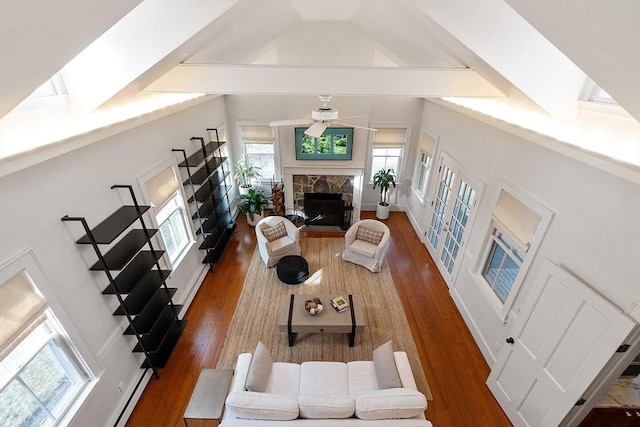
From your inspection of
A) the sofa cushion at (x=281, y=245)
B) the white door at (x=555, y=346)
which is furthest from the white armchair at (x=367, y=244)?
the white door at (x=555, y=346)

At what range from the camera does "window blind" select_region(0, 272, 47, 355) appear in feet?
6.75

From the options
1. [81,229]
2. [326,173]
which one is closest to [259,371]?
[81,229]

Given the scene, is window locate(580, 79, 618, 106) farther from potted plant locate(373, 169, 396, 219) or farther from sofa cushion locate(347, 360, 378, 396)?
potted plant locate(373, 169, 396, 219)

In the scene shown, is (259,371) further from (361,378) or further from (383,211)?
(383,211)

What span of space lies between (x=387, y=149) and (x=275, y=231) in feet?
11.8

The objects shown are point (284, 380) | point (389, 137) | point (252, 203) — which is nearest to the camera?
point (284, 380)

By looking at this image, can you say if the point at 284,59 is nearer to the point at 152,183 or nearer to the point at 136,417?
the point at 152,183

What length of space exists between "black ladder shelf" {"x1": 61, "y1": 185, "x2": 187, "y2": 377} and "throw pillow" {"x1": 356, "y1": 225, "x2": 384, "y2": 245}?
343cm

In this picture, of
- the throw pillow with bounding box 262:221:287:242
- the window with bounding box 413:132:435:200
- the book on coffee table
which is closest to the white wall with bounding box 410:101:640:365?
the window with bounding box 413:132:435:200

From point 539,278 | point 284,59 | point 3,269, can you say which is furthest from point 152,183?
point 539,278

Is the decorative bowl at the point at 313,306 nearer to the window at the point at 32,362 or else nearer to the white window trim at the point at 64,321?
the white window trim at the point at 64,321

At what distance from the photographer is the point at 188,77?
3.43 m

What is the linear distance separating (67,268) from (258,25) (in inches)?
142

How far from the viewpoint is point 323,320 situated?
3.93m
